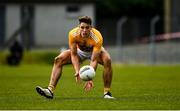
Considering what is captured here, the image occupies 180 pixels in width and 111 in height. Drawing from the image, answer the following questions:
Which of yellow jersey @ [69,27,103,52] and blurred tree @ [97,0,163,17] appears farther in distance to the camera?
blurred tree @ [97,0,163,17]

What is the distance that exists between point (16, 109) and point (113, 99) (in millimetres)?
3255

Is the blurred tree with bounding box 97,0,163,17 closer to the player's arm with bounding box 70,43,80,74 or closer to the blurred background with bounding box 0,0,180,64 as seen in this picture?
the blurred background with bounding box 0,0,180,64

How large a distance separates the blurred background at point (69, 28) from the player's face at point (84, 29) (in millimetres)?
32457

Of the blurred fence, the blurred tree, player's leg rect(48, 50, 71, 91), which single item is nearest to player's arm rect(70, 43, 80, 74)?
player's leg rect(48, 50, 71, 91)

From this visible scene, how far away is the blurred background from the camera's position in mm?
54312

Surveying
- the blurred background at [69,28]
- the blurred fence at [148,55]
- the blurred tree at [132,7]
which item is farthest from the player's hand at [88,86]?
the blurred tree at [132,7]

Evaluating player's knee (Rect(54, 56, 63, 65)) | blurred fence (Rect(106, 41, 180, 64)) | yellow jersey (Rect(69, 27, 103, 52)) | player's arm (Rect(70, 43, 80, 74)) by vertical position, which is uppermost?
yellow jersey (Rect(69, 27, 103, 52))

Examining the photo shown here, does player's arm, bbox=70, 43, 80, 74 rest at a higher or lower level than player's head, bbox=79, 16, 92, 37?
lower

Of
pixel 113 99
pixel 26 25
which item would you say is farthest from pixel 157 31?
pixel 113 99

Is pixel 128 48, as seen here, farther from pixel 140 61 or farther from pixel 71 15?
pixel 71 15

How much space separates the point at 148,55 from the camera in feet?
171

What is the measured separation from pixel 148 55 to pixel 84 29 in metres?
32.6

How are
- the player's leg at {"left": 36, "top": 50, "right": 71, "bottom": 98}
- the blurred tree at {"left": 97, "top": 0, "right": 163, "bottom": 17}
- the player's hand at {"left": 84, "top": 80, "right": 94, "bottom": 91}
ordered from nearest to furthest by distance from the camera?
the player's hand at {"left": 84, "top": 80, "right": 94, "bottom": 91}, the player's leg at {"left": 36, "top": 50, "right": 71, "bottom": 98}, the blurred tree at {"left": 97, "top": 0, "right": 163, "bottom": 17}

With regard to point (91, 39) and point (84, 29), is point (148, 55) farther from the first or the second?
point (84, 29)
